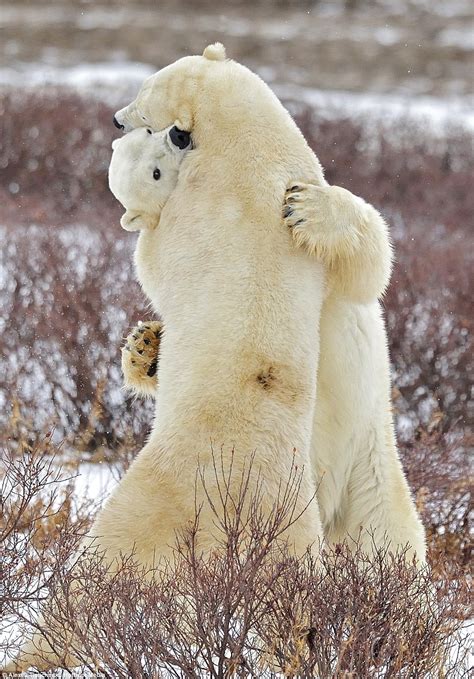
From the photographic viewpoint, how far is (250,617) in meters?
2.37

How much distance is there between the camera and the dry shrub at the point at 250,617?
235cm

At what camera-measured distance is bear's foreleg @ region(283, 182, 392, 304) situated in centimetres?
280

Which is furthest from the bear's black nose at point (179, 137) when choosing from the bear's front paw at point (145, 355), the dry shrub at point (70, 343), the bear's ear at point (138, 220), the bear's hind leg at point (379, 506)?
the dry shrub at point (70, 343)

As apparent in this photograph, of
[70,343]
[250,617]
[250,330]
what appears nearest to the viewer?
[250,617]

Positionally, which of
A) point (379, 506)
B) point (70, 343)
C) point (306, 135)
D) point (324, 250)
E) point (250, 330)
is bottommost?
point (379, 506)

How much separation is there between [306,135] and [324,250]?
1035cm

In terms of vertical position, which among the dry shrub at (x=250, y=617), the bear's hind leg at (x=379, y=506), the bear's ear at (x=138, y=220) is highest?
the bear's ear at (x=138, y=220)

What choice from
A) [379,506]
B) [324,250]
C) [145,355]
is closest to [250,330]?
[324,250]

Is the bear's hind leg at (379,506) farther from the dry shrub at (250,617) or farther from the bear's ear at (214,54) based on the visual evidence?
the bear's ear at (214,54)

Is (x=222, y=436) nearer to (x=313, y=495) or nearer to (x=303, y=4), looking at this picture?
(x=313, y=495)

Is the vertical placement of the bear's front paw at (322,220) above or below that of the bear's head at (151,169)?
below

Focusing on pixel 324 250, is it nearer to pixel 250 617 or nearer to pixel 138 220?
pixel 138 220

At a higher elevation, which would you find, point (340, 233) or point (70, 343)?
point (70, 343)

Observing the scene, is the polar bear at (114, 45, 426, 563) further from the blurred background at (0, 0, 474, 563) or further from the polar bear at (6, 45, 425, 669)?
the blurred background at (0, 0, 474, 563)
